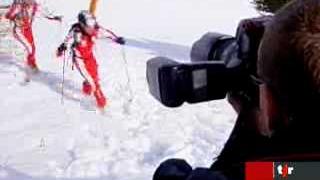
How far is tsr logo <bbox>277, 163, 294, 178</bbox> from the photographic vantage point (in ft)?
3.71

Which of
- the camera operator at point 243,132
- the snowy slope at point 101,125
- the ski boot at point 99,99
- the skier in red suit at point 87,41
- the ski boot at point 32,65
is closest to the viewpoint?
the camera operator at point 243,132

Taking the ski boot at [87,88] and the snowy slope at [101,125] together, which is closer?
the snowy slope at [101,125]

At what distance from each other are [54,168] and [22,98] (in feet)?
12.4

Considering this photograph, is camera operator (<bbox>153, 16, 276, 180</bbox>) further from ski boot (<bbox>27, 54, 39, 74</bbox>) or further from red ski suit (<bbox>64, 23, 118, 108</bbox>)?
ski boot (<bbox>27, 54, 39, 74</bbox>)

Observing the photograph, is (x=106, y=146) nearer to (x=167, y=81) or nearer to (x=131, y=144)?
(x=131, y=144)

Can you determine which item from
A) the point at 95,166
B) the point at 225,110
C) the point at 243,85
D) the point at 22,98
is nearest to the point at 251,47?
the point at 243,85

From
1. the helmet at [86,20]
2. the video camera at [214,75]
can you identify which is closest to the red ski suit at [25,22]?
the helmet at [86,20]

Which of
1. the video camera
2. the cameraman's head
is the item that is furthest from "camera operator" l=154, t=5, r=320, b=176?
the video camera

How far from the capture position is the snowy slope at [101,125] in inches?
255

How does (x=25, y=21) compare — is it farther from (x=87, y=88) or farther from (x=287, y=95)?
(x=287, y=95)

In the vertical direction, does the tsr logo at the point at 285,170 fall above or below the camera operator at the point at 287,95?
below

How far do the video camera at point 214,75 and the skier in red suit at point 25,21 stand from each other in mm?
10113

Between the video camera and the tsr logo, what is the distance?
252 mm

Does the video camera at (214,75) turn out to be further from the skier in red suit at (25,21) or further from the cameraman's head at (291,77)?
the skier in red suit at (25,21)
